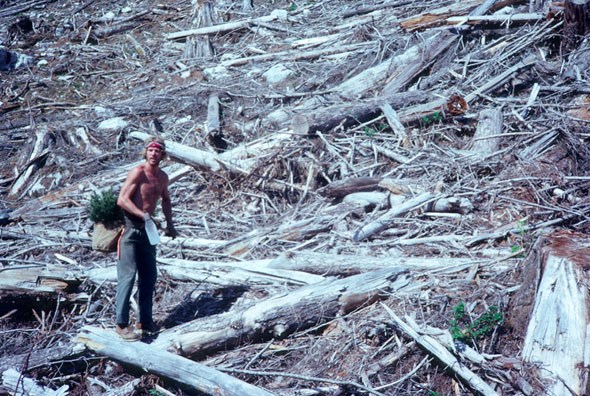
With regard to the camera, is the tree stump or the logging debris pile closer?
the logging debris pile

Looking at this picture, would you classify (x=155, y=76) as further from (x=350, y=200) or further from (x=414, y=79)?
(x=350, y=200)

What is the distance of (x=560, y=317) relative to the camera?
497 cm

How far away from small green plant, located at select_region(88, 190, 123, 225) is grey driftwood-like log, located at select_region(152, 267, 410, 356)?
118cm

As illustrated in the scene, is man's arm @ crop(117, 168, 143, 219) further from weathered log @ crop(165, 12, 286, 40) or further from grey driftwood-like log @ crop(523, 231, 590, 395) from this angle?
weathered log @ crop(165, 12, 286, 40)

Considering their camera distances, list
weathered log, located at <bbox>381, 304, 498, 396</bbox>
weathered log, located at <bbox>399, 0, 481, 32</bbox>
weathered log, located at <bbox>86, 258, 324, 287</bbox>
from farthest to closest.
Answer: weathered log, located at <bbox>399, 0, 481, 32</bbox>, weathered log, located at <bbox>86, 258, 324, 287</bbox>, weathered log, located at <bbox>381, 304, 498, 396</bbox>

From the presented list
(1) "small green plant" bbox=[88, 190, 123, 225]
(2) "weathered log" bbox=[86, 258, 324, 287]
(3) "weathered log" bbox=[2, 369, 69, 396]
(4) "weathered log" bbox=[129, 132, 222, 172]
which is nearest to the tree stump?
(4) "weathered log" bbox=[129, 132, 222, 172]

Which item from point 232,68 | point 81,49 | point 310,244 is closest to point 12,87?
point 81,49

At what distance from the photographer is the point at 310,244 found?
7.23 m

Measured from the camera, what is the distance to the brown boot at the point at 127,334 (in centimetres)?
593

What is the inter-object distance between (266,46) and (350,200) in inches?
228

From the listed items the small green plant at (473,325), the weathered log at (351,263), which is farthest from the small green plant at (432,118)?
the small green plant at (473,325)

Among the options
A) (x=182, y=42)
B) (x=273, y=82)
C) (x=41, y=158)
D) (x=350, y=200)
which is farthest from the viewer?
(x=182, y=42)

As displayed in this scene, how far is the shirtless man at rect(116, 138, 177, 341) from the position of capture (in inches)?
224

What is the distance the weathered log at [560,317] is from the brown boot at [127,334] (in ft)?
11.2
